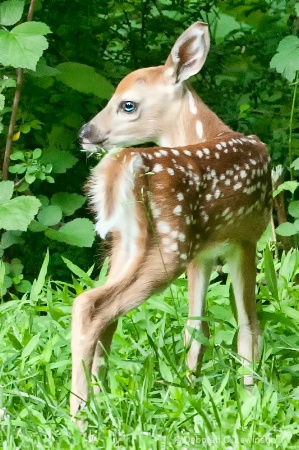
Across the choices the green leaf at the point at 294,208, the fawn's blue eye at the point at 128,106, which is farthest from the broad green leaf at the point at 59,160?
the green leaf at the point at 294,208

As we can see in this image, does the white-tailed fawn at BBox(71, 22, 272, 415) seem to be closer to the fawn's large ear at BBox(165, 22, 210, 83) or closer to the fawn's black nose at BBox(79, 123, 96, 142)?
the fawn's large ear at BBox(165, 22, 210, 83)

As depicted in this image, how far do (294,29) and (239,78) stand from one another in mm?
449

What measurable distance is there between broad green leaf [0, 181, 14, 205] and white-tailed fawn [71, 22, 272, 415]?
782mm

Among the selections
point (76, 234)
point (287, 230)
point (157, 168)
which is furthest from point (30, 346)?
point (287, 230)

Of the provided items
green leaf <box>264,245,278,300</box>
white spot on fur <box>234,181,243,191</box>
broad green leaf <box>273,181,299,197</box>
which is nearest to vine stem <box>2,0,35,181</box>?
→ broad green leaf <box>273,181,299,197</box>

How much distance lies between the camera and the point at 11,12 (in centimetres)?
467

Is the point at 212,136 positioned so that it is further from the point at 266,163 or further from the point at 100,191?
the point at 100,191

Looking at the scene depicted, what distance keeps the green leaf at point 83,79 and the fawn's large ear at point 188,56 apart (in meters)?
0.92

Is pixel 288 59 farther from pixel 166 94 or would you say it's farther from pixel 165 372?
pixel 165 372

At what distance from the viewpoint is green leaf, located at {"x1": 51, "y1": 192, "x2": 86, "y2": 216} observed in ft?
16.7

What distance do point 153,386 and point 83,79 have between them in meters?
2.10

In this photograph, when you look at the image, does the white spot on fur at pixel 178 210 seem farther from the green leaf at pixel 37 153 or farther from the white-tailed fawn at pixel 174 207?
the green leaf at pixel 37 153

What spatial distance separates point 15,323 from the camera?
13.6 ft

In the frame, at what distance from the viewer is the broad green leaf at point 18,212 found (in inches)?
177
